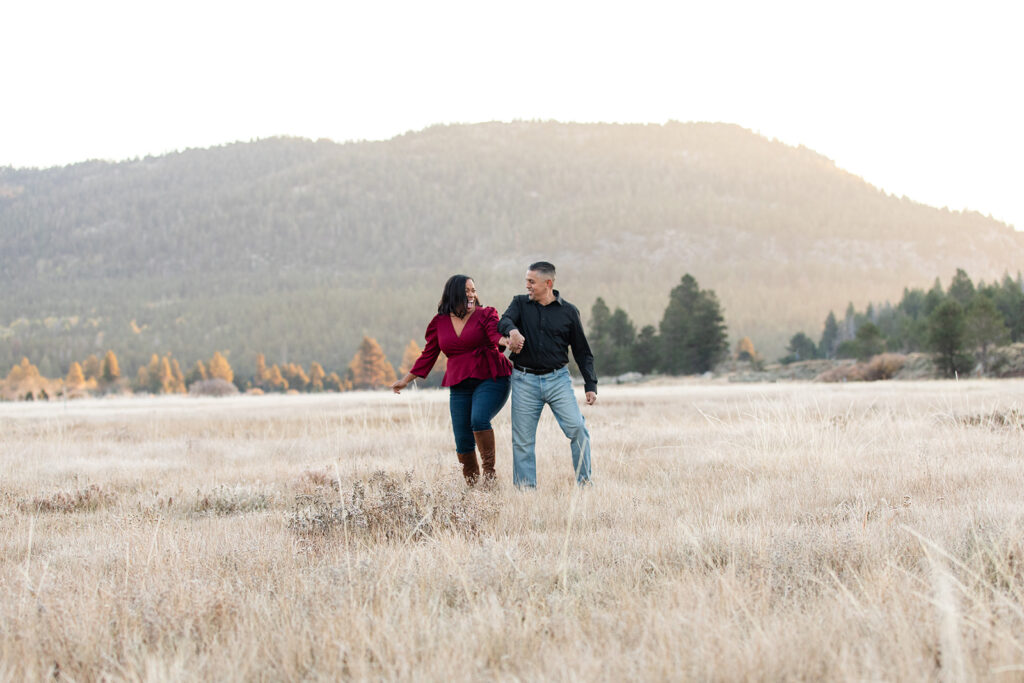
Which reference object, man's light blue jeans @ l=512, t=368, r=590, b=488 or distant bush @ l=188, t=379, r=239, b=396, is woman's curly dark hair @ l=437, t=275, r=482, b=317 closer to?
man's light blue jeans @ l=512, t=368, r=590, b=488

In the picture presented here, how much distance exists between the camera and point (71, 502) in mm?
7738

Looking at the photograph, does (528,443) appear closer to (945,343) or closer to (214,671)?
(214,671)

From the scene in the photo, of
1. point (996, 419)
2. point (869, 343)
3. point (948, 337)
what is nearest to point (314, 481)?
point (996, 419)

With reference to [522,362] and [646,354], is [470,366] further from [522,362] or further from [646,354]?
[646,354]

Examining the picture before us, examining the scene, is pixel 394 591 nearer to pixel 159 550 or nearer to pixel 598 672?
pixel 598 672

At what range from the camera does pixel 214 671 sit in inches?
129

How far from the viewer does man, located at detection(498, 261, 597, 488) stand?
7.52 m

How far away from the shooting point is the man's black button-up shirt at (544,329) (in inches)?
296

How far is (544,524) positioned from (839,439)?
562 cm

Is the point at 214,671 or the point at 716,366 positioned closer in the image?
the point at 214,671

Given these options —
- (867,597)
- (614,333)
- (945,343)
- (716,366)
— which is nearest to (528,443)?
(867,597)

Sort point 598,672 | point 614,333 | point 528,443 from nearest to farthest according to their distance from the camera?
point 598,672 < point 528,443 < point 614,333

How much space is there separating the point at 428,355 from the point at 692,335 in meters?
60.7

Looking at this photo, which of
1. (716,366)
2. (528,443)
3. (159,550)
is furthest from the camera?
(716,366)
